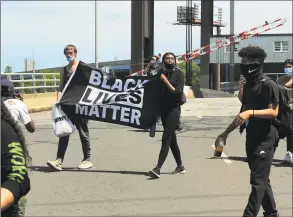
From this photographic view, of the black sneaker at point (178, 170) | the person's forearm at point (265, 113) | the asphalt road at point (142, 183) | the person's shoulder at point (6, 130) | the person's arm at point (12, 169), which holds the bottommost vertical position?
the asphalt road at point (142, 183)

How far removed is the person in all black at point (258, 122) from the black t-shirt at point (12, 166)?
7.87 feet

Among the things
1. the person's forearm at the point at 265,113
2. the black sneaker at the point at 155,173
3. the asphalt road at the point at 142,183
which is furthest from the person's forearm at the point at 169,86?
the person's forearm at the point at 265,113

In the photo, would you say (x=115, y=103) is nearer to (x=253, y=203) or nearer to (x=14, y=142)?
(x=253, y=203)

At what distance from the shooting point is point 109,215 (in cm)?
519

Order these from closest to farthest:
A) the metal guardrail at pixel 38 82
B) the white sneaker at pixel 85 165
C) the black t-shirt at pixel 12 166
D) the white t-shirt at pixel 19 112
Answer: the black t-shirt at pixel 12 166 < the white t-shirt at pixel 19 112 < the white sneaker at pixel 85 165 < the metal guardrail at pixel 38 82

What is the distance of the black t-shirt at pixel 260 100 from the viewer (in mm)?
4422

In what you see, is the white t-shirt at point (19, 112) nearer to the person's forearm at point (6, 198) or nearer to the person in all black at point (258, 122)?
the person in all black at point (258, 122)

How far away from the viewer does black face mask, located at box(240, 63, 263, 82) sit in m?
4.52

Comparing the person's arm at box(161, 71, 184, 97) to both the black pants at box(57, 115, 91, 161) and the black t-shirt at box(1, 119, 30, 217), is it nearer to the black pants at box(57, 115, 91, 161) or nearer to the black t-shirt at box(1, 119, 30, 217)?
the black pants at box(57, 115, 91, 161)

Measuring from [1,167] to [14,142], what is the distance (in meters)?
0.17

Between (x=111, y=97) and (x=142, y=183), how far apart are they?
1.63 meters

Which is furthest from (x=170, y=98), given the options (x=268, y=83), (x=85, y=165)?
(x=268, y=83)

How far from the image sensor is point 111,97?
24.6 ft

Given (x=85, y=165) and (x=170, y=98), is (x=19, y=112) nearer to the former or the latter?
(x=170, y=98)
